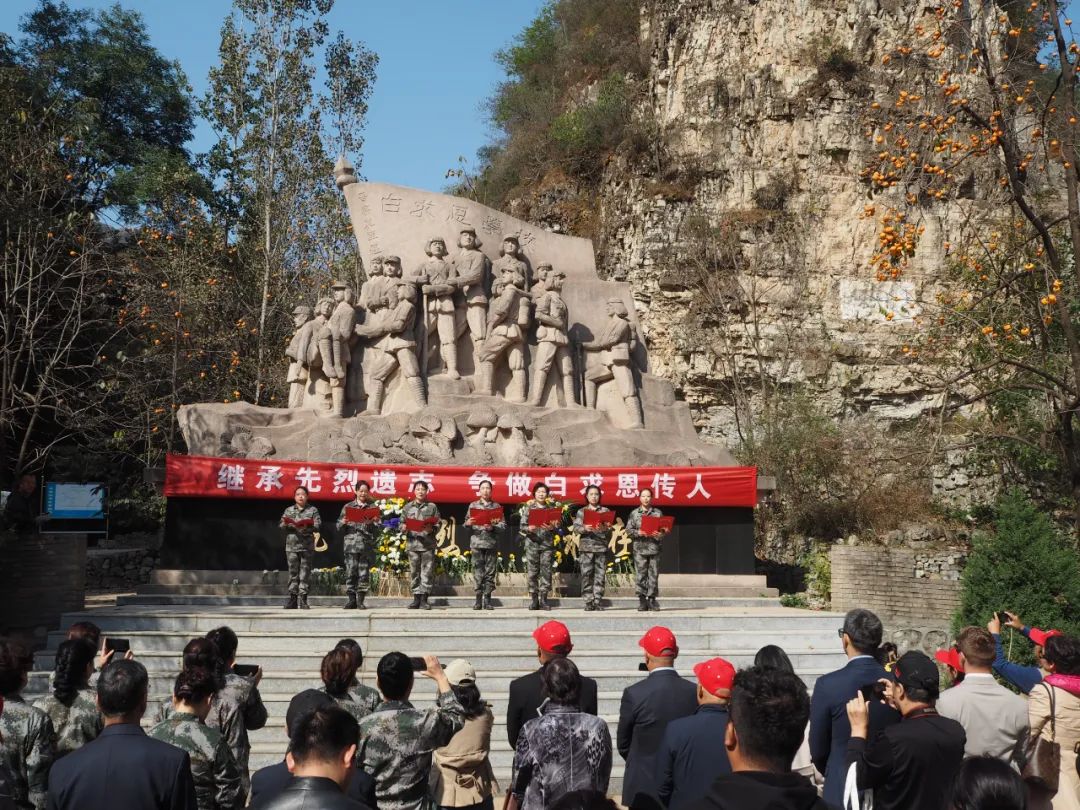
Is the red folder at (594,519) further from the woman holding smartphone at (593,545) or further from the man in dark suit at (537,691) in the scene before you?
the man in dark suit at (537,691)

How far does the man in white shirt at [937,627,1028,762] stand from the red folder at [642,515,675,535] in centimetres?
712

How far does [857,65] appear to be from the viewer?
1016 inches

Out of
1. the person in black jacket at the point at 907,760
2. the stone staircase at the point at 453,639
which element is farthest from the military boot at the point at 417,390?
the person in black jacket at the point at 907,760

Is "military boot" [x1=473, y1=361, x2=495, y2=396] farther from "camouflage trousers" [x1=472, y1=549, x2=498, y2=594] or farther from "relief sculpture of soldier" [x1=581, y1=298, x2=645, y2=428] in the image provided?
"camouflage trousers" [x1=472, y1=549, x2=498, y2=594]

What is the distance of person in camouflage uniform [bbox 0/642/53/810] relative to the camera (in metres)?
4.14

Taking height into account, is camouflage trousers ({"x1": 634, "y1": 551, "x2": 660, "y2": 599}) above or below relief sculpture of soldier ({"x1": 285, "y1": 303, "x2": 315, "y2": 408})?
below

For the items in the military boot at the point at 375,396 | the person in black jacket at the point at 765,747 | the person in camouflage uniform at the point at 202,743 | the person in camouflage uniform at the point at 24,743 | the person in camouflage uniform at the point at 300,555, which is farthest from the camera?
the military boot at the point at 375,396

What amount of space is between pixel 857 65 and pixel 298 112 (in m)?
13.5

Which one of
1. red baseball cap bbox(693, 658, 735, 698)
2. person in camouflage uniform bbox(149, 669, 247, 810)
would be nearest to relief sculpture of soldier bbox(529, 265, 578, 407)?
red baseball cap bbox(693, 658, 735, 698)

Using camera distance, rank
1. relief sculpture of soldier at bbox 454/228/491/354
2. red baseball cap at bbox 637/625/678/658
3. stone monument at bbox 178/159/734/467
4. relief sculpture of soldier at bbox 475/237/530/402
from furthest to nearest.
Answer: relief sculpture of soldier at bbox 454/228/491/354 → relief sculpture of soldier at bbox 475/237/530/402 → stone monument at bbox 178/159/734/467 → red baseball cap at bbox 637/625/678/658

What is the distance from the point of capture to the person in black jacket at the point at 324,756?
2961 mm

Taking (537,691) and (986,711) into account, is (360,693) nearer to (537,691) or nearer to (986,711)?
(537,691)

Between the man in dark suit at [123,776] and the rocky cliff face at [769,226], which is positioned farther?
the rocky cliff face at [769,226]

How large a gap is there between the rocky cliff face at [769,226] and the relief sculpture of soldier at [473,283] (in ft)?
32.3
